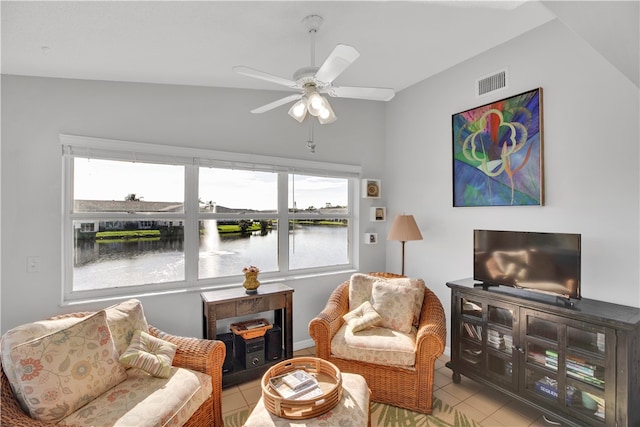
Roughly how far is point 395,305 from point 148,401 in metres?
1.86

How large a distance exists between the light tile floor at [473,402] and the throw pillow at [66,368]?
3.23ft

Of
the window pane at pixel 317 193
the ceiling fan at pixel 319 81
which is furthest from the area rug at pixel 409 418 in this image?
the ceiling fan at pixel 319 81

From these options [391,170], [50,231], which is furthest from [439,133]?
[50,231]

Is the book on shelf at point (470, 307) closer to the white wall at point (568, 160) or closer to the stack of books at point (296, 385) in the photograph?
the white wall at point (568, 160)

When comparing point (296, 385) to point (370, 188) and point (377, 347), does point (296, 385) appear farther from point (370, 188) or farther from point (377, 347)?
point (370, 188)

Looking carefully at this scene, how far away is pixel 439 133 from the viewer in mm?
3287

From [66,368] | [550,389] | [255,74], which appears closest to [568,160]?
[550,389]

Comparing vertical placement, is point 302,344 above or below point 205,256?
below

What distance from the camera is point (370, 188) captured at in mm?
3750

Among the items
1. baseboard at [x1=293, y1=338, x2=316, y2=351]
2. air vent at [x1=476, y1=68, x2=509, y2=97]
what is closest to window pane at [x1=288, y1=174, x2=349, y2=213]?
baseboard at [x1=293, y1=338, x2=316, y2=351]

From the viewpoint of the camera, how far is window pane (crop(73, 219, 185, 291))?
252 cm

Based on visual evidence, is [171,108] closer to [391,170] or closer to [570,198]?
[391,170]

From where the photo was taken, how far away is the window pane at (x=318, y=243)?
11.5 feet

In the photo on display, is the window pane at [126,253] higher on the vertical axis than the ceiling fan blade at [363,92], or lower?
lower
